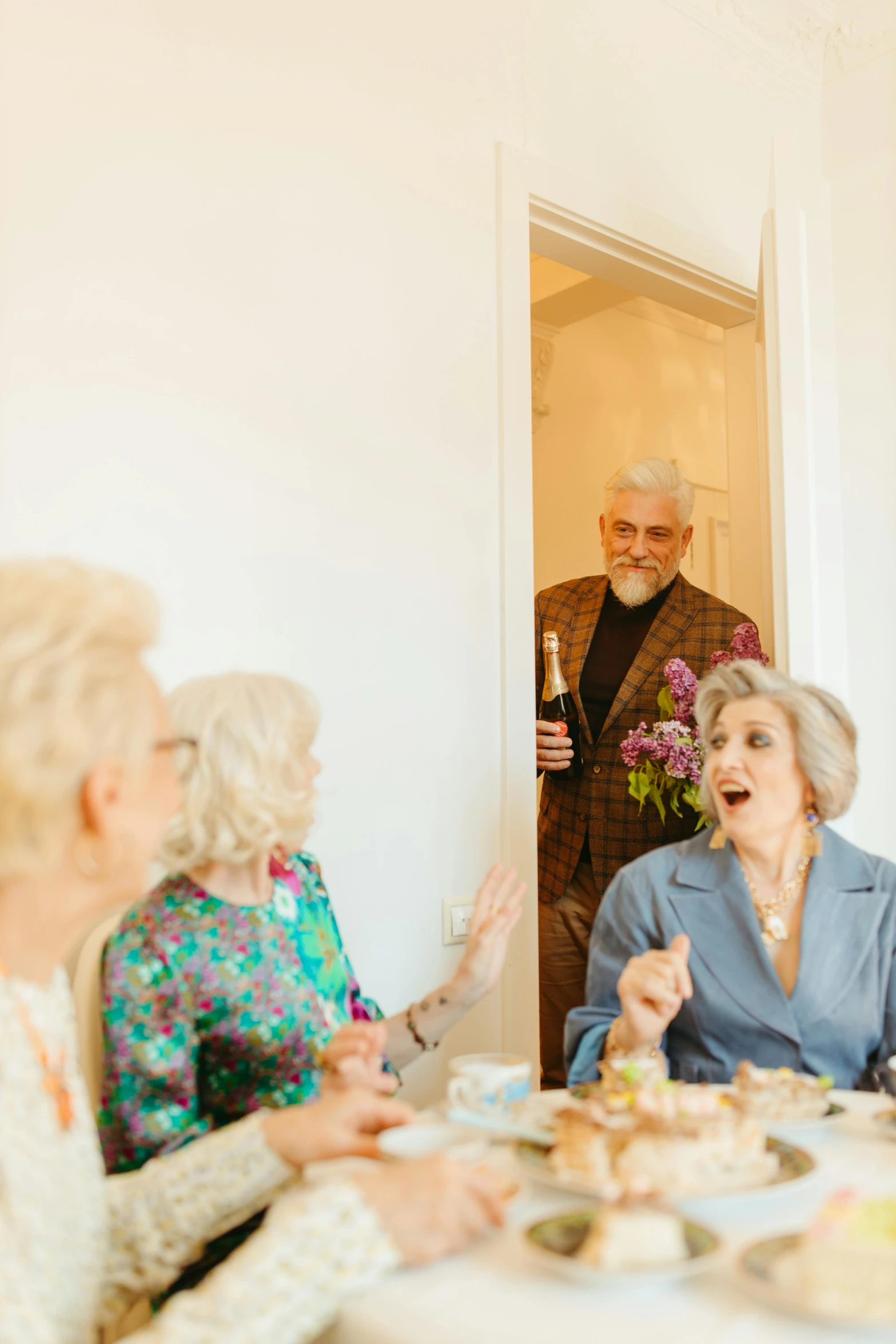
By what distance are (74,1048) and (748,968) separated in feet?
3.33

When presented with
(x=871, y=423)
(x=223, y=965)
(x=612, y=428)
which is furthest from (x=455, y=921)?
(x=612, y=428)

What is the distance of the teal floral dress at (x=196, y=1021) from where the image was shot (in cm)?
128

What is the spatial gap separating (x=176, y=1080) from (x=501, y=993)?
1.18 meters

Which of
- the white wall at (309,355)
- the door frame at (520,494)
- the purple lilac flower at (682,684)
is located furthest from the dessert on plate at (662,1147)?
the purple lilac flower at (682,684)

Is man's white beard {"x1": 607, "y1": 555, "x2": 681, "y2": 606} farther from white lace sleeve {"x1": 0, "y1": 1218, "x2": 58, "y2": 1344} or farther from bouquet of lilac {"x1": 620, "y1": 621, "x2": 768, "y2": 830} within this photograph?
white lace sleeve {"x1": 0, "y1": 1218, "x2": 58, "y2": 1344}

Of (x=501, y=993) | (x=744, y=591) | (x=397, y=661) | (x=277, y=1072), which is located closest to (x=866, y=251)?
(x=744, y=591)

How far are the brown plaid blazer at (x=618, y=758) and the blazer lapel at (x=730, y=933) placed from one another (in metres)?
0.86

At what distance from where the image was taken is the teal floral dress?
1.28 meters

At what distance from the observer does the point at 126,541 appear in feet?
5.98

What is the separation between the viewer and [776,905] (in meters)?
A: 1.74

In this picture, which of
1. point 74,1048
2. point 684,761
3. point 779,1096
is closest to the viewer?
point 74,1048

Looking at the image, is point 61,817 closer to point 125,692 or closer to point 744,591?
point 125,692

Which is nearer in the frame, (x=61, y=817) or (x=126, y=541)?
(x=61, y=817)

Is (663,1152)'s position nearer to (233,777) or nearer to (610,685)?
(233,777)
